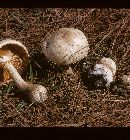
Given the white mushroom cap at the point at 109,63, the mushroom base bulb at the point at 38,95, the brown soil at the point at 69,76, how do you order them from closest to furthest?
the brown soil at the point at 69,76 → the mushroom base bulb at the point at 38,95 → the white mushroom cap at the point at 109,63

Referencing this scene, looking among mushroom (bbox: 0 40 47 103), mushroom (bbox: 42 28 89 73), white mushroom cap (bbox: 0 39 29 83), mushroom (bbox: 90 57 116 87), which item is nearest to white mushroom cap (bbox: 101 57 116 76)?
mushroom (bbox: 90 57 116 87)

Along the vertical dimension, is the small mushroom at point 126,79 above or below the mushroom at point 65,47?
below

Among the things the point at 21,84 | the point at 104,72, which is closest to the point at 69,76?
the point at 104,72

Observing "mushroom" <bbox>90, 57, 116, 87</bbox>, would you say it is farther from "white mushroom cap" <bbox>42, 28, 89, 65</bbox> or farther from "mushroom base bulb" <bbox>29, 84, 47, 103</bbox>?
"mushroom base bulb" <bbox>29, 84, 47, 103</bbox>

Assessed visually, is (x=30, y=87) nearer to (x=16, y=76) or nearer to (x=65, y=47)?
(x=16, y=76)

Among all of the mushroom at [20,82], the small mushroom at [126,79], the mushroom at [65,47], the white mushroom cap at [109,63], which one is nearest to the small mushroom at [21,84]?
the mushroom at [20,82]

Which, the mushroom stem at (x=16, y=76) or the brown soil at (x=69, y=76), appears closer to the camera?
the brown soil at (x=69, y=76)

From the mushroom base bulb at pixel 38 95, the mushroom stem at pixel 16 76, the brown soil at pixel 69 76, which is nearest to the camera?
the brown soil at pixel 69 76

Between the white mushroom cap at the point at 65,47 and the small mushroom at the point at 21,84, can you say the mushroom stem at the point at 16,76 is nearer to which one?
the small mushroom at the point at 21,84
